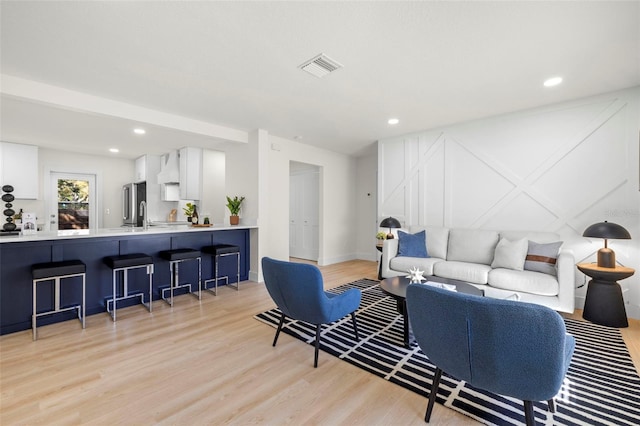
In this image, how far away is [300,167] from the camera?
22.4 ft

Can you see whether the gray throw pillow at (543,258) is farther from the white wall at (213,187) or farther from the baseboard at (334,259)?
the white wall at (213,187)

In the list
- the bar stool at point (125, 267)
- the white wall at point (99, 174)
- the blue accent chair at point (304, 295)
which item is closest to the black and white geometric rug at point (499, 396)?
the blue accent chair at point (304, 295)

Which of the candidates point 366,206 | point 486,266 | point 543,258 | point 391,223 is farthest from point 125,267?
point 366,206

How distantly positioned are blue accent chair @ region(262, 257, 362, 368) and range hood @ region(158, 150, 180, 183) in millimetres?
4612

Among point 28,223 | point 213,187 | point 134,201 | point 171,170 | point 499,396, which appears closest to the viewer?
point 499,396

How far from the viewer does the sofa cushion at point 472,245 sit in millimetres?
3938

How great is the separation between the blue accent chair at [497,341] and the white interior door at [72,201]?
7.32 metres

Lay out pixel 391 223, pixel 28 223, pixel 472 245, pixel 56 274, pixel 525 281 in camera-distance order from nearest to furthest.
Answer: pixel 56 274 → pixel 525 281 → pixel 28 223 → pixel 472 245 → pixel 391 223

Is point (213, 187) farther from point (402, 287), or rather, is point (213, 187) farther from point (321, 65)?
point (402, 287)

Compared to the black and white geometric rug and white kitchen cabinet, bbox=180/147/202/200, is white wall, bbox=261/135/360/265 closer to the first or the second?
white kitchen cabinet, bbox=180/147/202/200

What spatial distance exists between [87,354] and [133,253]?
146cm

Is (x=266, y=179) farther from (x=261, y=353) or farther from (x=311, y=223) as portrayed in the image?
(x=261, y=353)

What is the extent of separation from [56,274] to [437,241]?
4.83 m

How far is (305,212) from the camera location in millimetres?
6930
